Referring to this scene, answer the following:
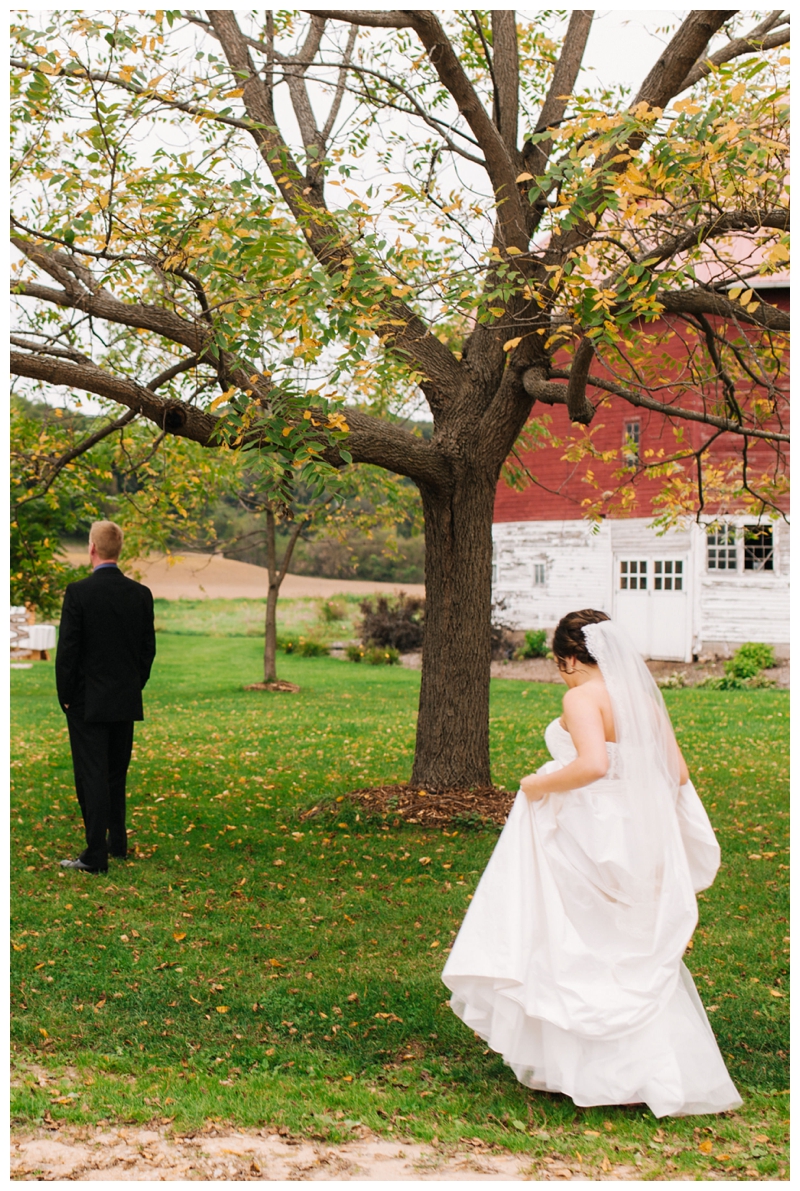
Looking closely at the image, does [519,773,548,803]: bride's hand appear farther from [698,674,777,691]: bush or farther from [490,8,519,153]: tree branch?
[698,674,777,691]: bush

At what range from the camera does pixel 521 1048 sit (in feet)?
13.4

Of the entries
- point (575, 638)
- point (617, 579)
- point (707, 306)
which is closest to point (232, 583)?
point (617, 579)

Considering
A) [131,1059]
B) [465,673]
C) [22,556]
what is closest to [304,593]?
[22,556]

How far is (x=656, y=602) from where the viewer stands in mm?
24062

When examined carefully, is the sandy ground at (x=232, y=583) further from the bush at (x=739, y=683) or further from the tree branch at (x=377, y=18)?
the tree branch at (x=377, y=18)

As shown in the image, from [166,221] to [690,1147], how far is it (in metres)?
6.39

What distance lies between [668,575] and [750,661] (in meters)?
3.36

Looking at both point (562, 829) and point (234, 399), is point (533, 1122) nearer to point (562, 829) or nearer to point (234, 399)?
point (562, 829)

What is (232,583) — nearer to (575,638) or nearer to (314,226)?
(314,226)

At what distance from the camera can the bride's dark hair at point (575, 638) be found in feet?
14.1

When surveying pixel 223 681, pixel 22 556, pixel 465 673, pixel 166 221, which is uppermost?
pixel 166 221

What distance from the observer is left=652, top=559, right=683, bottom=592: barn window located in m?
23.9

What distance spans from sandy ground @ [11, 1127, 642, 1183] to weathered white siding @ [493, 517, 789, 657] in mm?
17618

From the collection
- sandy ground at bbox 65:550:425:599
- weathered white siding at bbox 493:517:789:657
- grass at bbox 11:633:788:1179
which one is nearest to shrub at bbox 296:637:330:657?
weathered white siding at bbox 493:517:789:657
